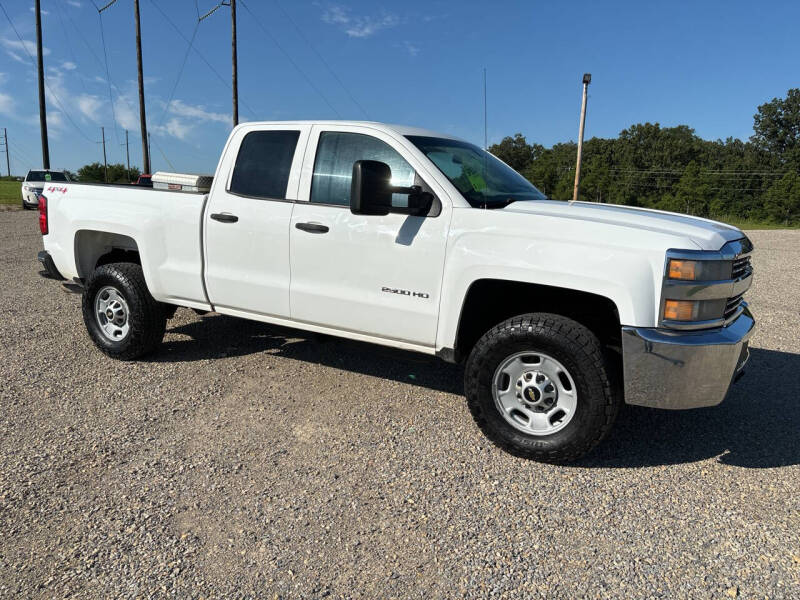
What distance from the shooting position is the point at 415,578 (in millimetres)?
2592

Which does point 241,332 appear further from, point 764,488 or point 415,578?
point 764,488

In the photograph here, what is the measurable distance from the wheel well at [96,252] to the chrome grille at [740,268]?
4.69m

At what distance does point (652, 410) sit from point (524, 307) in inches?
58.4

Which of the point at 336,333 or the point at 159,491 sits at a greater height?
the point at 336,333

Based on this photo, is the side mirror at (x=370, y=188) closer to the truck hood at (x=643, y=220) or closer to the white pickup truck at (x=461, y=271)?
the white pickup truck at (x=461, y=271)

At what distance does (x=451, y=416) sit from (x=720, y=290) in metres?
1.92

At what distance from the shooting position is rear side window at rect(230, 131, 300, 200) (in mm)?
4457

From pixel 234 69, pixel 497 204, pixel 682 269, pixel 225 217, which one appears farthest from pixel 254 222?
pixel 234 69

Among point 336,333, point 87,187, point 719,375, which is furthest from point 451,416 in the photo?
point 87,187

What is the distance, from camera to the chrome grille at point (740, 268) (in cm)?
346

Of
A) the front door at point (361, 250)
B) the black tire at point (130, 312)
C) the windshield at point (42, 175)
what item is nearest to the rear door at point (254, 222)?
the front door at point (361, 250)

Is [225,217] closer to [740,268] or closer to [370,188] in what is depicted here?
[370,188]

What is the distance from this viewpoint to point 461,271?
371cm

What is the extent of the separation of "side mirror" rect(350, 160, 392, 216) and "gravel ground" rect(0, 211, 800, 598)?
1.24 meters
